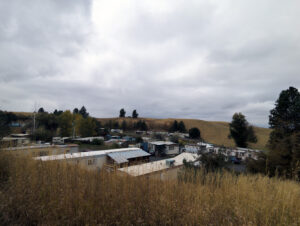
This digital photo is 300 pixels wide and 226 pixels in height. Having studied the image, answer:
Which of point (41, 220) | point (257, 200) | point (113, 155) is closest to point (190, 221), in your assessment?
point (257, 200)

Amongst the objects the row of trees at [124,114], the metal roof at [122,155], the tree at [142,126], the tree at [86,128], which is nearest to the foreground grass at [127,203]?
the metal roof at [122,155]

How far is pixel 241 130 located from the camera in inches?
1017

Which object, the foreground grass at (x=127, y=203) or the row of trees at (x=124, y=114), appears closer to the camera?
the foreground grass at (x=127, y=203)

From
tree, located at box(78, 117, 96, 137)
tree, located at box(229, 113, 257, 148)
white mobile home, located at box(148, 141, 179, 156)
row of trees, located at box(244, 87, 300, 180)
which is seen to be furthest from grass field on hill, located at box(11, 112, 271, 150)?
tree, located at box(78, 117, 96, 137)

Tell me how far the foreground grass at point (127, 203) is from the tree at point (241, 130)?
27.8 metres

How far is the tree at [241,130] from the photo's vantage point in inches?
1008

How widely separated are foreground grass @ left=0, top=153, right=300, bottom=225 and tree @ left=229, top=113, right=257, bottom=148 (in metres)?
27.8

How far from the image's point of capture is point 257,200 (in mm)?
1895

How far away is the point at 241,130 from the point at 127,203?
3036 cm

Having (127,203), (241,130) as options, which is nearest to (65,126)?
(127,203)

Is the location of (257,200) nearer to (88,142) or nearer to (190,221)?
(190,221)

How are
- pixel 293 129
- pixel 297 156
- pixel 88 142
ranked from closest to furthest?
pixel 297 156 → pixel 293 129 → pixel 88 142

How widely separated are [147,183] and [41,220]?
1.45 metres

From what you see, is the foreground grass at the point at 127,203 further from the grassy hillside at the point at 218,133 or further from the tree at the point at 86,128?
the tree at the point at 86,128
